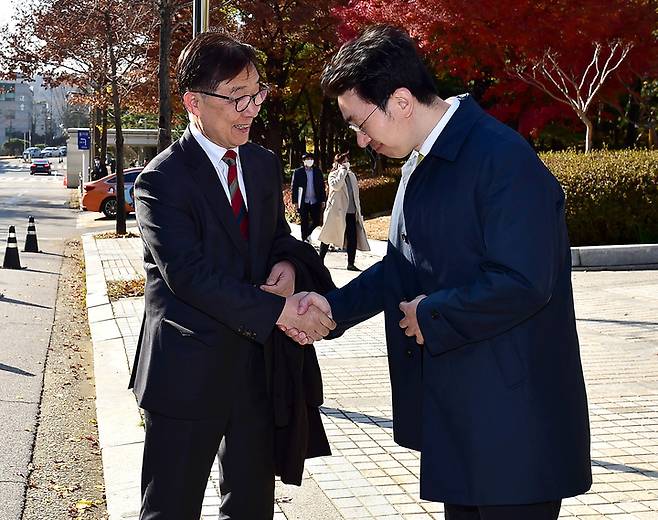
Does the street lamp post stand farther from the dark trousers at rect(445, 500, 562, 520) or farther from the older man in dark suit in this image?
the dark trousers at rect(445, 500, 562, 520)

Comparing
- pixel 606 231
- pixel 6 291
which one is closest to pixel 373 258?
pixel 606 231

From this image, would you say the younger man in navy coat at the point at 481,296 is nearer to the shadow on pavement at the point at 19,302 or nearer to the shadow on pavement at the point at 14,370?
the shadow on pavement at the point at 14,370

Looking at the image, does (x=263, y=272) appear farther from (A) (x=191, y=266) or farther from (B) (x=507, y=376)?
(B) (x=507, y=376)

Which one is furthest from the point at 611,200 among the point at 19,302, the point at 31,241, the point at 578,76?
the point at 31,241

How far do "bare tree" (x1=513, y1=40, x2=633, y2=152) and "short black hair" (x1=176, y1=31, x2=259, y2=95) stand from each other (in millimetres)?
17672

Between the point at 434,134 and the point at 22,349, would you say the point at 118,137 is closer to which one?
the point at 22,349

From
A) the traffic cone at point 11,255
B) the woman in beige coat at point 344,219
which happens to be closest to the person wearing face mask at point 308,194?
the woman in beige coat at point 344,219

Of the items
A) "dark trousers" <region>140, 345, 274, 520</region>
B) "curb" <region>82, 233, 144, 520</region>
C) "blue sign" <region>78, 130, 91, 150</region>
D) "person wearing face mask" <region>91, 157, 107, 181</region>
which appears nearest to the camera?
"dark trousers" <region>140, 345, 274, 520</region>

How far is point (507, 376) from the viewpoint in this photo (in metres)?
2.64

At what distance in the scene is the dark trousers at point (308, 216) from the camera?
16.8 meters

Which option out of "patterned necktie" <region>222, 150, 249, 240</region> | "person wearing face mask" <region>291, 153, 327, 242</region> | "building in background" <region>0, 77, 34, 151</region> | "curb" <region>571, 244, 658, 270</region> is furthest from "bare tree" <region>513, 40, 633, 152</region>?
"building in background" <region>0, 77, 34, 151</region>

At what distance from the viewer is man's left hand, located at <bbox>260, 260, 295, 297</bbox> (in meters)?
3.40

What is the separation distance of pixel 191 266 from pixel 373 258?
523 inches

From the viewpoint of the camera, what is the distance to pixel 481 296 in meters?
2.58
